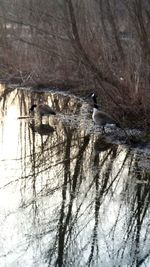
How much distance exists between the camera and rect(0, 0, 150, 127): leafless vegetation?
1055 centimetres

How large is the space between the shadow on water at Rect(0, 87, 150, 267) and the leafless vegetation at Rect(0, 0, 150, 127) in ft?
3.92

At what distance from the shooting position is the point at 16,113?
13.9 metres

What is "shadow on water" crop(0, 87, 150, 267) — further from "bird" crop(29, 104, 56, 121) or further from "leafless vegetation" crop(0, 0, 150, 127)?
"leafless vegetation" crop(0, 0, 150, 127)

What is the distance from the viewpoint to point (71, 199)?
25.6 feet

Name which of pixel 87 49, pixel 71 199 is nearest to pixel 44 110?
pixel 87 49

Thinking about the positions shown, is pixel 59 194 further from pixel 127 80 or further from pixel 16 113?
pixel 16 113

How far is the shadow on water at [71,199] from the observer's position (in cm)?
632

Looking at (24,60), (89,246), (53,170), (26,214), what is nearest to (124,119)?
(53,170)

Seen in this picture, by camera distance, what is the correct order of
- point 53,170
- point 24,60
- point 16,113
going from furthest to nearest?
point 24,60
point 16,113
point 53,170

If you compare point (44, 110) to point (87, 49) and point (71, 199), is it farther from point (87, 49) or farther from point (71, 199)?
point (71, 199)

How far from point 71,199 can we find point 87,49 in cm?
738

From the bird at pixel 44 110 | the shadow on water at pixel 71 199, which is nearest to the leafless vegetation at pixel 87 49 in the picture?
the shadow on water at pixel 71 199

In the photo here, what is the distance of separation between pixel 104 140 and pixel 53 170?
6.41ft

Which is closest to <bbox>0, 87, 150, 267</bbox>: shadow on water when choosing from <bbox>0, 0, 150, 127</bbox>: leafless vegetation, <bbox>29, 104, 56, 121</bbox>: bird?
<bbox>29, 104, 56, 121</bbox>: bird
